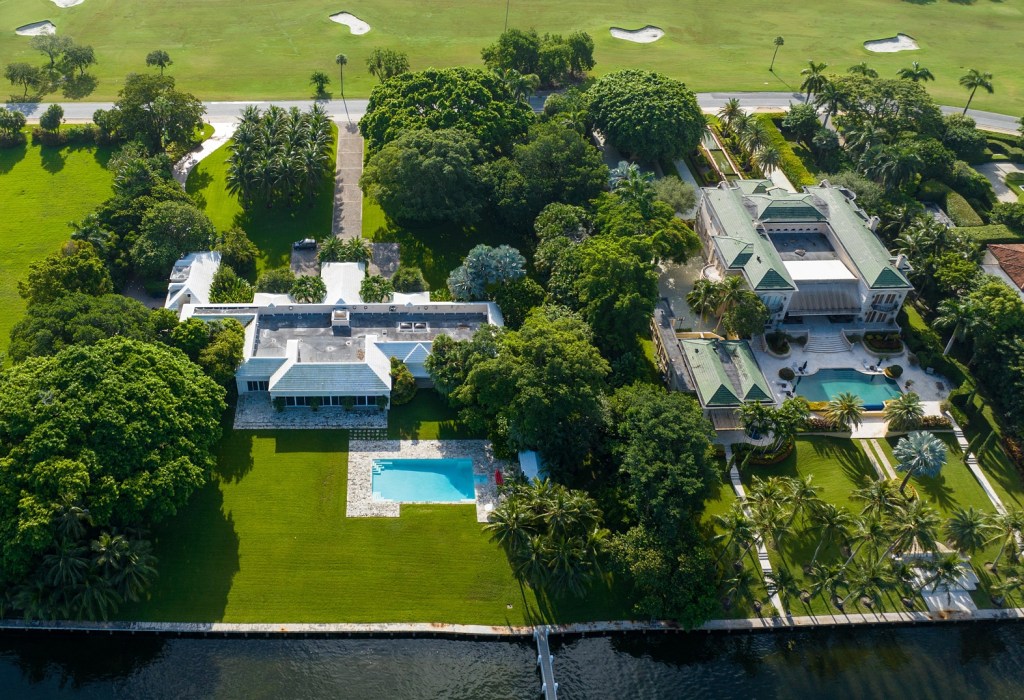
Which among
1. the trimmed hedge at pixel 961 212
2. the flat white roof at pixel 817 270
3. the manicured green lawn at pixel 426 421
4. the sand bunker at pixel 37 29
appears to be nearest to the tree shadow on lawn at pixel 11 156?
the sand bunker at pixel 37 29

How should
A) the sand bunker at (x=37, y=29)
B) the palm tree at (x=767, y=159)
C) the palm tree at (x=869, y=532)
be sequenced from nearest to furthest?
the palm tree at (x=869, y=532), the palm tree at (x=767, y=159), the sand bunker at (x=37, y=29)

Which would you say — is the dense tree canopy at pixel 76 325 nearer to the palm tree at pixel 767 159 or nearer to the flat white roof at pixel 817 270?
the flat white roof at pixel 817 270

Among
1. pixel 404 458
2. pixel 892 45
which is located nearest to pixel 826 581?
pixel 404 458

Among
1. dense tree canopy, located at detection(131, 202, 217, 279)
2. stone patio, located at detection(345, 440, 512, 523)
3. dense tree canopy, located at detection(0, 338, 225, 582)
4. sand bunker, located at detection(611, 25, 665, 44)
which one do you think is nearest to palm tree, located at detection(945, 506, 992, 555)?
stone patio, located at detection(345, 440, 512, 523)

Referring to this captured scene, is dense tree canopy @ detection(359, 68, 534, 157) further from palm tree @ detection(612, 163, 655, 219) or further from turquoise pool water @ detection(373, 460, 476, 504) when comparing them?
turquoise pool water @ detection(373, 460, 476, 504)

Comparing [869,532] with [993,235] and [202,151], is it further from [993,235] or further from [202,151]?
[202,151]

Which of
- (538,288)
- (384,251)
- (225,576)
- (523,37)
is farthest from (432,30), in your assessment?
(225,576)

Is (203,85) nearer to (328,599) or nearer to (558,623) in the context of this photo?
(328,599)
